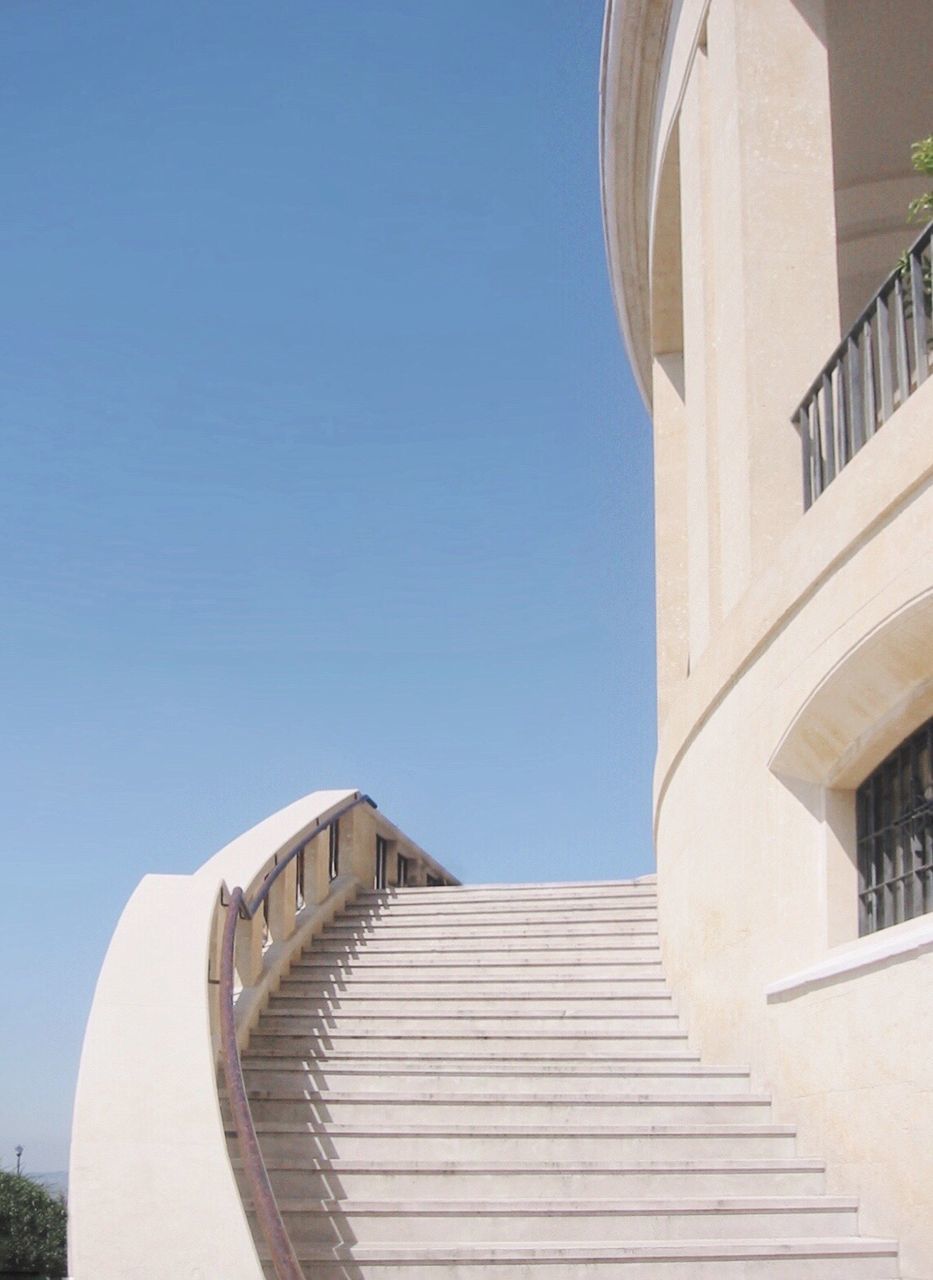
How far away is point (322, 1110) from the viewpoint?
839cm

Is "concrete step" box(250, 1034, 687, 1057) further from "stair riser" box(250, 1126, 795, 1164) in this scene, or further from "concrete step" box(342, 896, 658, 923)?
"concrete step" box(342, 896, 658, 923)

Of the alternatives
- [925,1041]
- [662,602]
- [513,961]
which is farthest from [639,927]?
[925,1041]

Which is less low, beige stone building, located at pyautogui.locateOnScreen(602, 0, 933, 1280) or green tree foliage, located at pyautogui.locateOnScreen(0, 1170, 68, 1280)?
beige stone building, located at pyautogui.locateOnScreen(602, 0, 933, 1280)

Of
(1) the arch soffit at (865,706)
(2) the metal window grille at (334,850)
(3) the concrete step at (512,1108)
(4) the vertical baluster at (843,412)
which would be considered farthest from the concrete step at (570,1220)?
(2) the metal window grille at (334,850)

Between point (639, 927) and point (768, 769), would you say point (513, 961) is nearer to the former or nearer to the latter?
point (639, 927)

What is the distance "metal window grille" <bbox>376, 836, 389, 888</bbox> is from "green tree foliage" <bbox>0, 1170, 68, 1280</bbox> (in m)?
18.0

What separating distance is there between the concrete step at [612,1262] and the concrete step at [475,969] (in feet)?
13.4

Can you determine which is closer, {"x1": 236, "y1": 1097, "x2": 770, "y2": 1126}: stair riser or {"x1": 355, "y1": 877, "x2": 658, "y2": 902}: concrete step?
{"x1": 236, "y1": 1097, "x2": 770, "y2": 1126}: stair riser

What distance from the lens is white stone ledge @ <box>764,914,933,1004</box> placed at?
636 cm

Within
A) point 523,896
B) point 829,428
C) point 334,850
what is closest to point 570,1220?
point 829,428

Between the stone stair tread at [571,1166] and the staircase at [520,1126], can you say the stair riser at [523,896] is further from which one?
the stone stair tread at [571,1166]

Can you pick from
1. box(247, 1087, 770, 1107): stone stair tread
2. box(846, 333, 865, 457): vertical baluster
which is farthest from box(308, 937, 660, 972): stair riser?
box(846, 333, 865, 457): vertical baluster

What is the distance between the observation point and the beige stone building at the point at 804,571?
22.6 ft

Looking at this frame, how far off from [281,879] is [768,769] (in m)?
4.21
